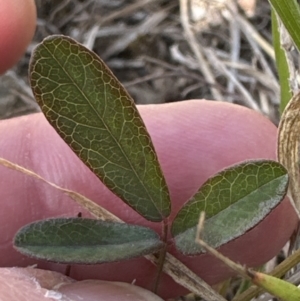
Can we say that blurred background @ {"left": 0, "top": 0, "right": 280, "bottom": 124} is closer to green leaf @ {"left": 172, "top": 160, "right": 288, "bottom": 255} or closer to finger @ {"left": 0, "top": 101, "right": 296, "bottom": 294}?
finger @ {"left": 0, "top": 101, "right": 296, "bottom": 294}

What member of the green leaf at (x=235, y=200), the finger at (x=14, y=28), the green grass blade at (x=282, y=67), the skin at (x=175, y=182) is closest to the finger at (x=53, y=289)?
the skin at (x=175, y=182)

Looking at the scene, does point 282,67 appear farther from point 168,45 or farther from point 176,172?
point 168,45

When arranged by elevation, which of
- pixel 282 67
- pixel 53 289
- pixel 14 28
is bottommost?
pixel 53 289

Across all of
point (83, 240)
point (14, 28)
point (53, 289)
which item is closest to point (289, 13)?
point (83, 240)

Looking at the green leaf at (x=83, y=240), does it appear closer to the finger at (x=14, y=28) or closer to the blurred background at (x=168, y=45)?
the finger at (x=14, y=28)

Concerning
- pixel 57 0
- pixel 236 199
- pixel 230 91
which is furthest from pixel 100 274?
pixel 57 0

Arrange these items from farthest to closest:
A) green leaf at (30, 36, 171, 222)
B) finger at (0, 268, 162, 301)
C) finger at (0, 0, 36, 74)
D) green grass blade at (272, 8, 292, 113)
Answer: finger at (0, 0, 36, 74)
green grass blade at (272, 8, 292, 113)
finger at (0, 268, 162, 301)
green leaf at (30, 36, 171, 222)

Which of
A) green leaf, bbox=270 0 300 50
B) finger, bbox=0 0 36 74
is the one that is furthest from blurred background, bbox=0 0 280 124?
green leaf, bbox=270 0 300 50
